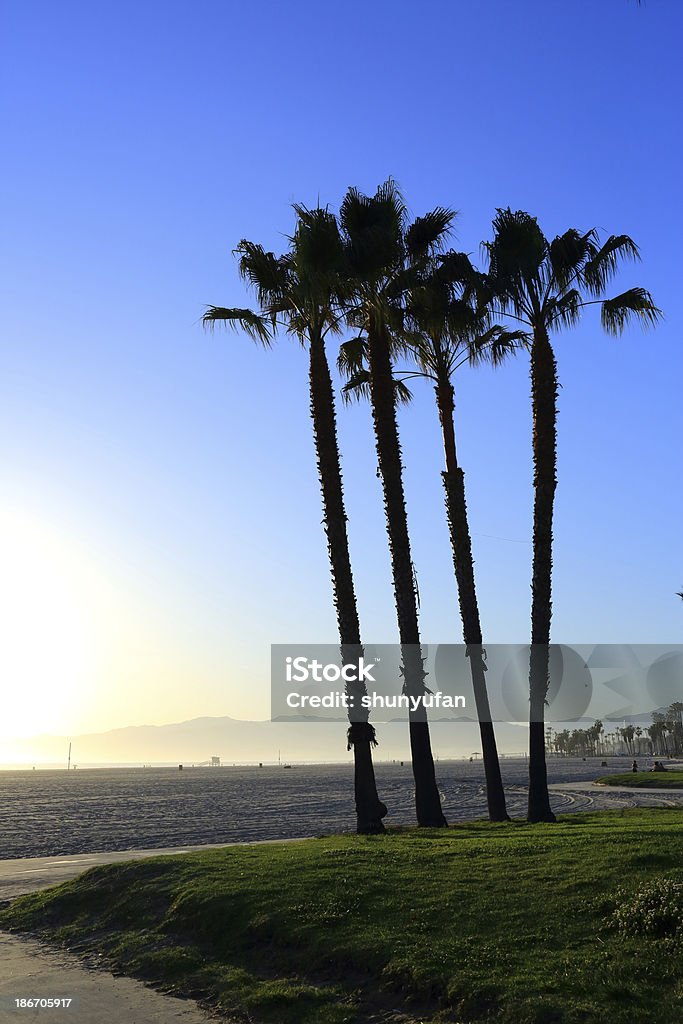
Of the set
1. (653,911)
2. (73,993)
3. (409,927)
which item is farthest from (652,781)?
(73,993)

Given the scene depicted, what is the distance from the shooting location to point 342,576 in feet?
80.5

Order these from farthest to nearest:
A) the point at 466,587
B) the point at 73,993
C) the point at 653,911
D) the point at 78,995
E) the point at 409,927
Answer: the point at 466,587 < the point at 409,927 < the point at 73,993 < the point at 78,995 < the point at 653,911

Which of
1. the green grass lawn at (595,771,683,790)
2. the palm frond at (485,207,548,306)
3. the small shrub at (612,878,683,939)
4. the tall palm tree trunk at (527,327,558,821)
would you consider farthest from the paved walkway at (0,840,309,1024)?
the green grass lawn at (595,771,683,790)

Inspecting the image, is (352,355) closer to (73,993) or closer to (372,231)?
(372,231)

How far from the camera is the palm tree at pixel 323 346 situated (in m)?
23.9

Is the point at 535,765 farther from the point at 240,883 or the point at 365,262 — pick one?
the point at 365,262

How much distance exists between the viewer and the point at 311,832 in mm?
39781

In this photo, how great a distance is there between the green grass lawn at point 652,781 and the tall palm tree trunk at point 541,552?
34.7 metres

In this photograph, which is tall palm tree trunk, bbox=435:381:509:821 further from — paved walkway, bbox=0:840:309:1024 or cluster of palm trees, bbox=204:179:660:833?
paved walkway, bbox=0:840:309:1024

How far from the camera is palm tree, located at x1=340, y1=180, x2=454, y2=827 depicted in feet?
80.4

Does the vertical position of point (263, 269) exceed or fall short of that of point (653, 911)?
it exceeds it

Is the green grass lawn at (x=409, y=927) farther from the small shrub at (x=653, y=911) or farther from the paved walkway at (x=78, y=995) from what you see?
the paved walkway at (x=78, y=995)

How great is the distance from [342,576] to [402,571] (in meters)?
1.72

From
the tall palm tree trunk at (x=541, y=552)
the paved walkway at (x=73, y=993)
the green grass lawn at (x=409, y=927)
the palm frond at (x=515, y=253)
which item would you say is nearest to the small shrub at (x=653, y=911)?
the green grass lawn at (x=409, y=927)
